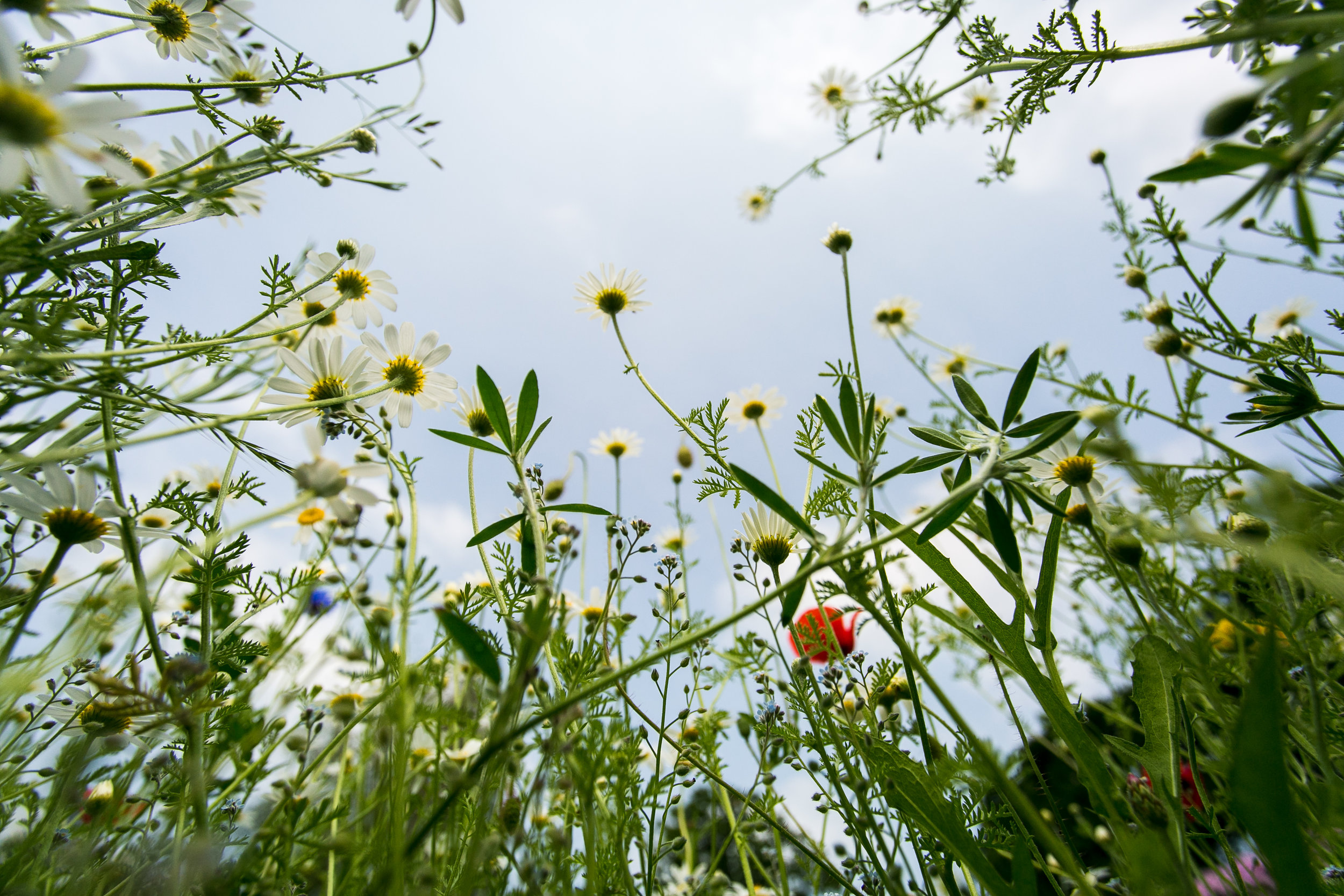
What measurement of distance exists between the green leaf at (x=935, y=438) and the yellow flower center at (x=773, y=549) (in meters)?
0.23

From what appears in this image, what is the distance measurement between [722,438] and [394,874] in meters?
0.56

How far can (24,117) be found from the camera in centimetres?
41

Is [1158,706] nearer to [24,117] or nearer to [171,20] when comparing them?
[24,117]

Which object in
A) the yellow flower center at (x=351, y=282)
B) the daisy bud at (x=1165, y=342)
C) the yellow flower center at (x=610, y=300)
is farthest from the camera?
the yellow flower center at (x=610, y=300)

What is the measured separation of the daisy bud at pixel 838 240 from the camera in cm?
124

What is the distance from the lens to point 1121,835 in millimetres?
439

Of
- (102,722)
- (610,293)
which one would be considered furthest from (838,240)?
(102,722)

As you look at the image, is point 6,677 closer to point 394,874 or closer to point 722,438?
point 394,874

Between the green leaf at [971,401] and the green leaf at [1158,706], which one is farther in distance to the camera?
the green leaf at [971,401]

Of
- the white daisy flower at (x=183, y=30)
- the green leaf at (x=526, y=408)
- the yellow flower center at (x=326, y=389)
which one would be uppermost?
the white daisy flower at (x=183, y=30)

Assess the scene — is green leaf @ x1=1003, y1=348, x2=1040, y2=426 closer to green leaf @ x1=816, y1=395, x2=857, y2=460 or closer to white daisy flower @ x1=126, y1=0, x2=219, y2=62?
green leaf @ x1=816, y1=395, x2=857, y2=460

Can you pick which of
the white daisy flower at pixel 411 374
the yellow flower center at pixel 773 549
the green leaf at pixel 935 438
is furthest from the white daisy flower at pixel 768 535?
the white daisy flower at pixel 411 374

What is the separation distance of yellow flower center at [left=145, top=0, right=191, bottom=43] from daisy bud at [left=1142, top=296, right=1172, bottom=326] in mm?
1643

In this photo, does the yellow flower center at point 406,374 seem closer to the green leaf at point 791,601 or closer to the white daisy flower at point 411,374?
the white daisy flower at point 411,374
